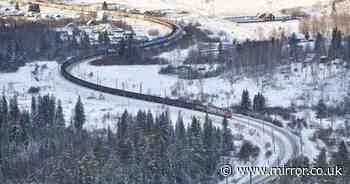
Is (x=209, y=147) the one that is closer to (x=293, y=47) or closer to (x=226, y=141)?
(x=226, y=141)

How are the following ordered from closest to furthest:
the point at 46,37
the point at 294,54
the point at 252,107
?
1. the point at 252,107
2. the point at 294,54
3. the point at 46,37

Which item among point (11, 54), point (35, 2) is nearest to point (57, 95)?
point (11, 54)

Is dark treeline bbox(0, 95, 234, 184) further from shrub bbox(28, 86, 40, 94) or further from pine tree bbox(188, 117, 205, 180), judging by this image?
shrub bbox(28, 86, 40, 94)

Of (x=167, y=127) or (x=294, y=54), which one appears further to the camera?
(x=294, y=54)

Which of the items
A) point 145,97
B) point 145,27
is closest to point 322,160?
point 145,97

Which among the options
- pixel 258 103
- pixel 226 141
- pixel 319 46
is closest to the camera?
pixel 226 141

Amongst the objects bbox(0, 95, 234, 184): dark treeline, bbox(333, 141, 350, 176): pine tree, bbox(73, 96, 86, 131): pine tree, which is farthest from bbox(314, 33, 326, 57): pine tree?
bbox(333, 141, 350, 176): pine tree

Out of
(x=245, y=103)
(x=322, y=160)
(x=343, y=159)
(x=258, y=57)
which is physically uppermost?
(x=258, y=57)

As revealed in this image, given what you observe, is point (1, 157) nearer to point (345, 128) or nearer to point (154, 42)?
point (345, 128)

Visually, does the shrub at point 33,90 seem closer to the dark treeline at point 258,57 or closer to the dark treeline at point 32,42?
the dark treeline at point 32,42
